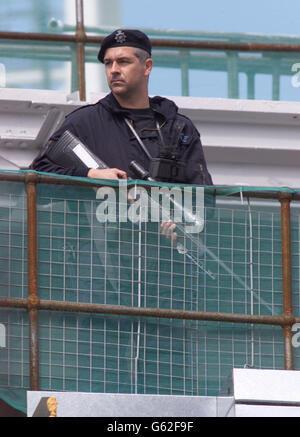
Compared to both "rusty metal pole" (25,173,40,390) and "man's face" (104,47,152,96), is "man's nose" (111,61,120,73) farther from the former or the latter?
"rusty metal pole" (25,173,40,390)

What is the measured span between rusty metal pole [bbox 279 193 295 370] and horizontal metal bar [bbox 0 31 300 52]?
355cm

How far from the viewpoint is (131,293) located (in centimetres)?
1036

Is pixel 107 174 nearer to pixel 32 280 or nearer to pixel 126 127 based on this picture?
pixel 126 127

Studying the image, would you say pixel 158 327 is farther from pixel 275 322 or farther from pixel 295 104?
pixel 295 104

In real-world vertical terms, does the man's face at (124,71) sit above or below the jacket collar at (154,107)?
above

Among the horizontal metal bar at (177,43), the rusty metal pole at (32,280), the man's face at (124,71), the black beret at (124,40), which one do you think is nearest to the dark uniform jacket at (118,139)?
the man's face at (124,71)

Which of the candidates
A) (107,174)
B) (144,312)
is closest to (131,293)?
(144,312)

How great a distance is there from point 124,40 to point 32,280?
210 centimetres

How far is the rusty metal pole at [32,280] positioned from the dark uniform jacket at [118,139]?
0.84 feet

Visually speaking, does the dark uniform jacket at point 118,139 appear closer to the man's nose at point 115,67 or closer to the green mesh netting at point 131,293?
the man's nose at point 115,67

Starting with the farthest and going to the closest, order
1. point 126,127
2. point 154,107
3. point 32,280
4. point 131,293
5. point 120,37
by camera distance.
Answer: point 120,37 < point 154,107 < point 126,127 < point 131,293 < point 32,280

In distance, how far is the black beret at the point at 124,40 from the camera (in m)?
11.5

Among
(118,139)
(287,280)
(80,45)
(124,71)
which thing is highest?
(80,45)

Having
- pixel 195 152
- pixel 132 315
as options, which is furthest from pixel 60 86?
pixel 132 315
